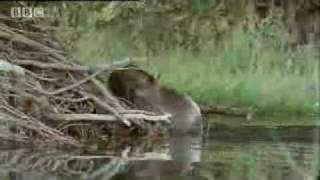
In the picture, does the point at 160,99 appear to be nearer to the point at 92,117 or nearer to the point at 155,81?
the point at 155,81

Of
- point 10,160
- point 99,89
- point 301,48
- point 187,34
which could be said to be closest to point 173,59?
point 187,34

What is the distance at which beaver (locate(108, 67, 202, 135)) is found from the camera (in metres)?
2.47

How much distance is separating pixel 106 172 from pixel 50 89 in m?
0.32

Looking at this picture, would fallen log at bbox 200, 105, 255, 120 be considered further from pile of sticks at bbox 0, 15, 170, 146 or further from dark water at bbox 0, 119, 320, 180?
pile of sticks at bbox 0, 15, 170, 146

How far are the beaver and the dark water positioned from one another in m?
0.05

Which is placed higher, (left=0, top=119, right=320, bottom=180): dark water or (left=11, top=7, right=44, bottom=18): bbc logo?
(left=11, top=7, right=44, bottom=18): bbc logo

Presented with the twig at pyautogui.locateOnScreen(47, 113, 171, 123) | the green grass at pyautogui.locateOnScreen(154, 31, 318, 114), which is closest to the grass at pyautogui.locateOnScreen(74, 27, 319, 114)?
the green grass at pyautogui.locateOnScreen(154, 31, 318, 114)

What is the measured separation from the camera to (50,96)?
2.44 metres

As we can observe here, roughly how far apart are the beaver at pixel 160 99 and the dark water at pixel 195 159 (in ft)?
0.16

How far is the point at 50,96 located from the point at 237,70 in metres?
0.57

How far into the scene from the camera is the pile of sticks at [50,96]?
2420 millimetres

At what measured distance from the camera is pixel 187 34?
2.46 meters

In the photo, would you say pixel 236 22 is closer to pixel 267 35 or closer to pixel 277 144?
pixel 267 35

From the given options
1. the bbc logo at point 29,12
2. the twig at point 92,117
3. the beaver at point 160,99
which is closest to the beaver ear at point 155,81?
the beaver at point 160,99
